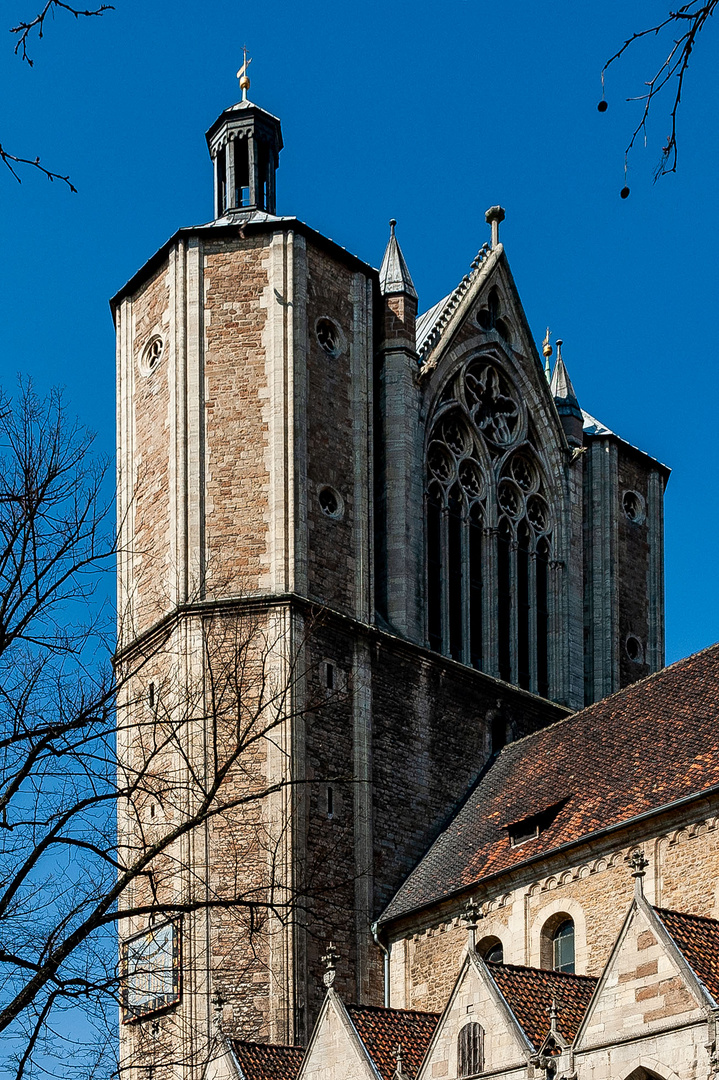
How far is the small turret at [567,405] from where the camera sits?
41906 millimetres

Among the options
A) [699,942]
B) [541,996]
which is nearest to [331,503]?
[541,996]

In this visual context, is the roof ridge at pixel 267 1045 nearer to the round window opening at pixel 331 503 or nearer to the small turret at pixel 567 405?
the round window opening at pixel 331 503

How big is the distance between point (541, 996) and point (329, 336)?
49.3 feet

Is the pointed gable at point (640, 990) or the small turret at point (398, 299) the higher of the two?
the small turret at point (398, 299)

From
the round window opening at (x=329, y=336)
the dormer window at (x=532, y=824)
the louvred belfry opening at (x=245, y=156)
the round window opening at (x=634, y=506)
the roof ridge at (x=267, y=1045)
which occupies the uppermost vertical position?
the louvred belfry opening at (x=245, y=156)

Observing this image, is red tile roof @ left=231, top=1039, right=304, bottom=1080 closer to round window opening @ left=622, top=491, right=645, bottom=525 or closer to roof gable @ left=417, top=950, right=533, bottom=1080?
roof gable @ left=417, top=950, right=533, bottom=1080

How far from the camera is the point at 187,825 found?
1572 cm

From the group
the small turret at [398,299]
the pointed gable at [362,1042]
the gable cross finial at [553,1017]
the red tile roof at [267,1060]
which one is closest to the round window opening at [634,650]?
the small turret at [398,299]

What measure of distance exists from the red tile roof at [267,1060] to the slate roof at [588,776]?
3.91 meters

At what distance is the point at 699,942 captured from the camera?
2281 centimetres

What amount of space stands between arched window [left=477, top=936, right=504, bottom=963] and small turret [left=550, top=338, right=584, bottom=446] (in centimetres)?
1419

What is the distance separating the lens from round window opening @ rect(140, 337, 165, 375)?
3678 cm

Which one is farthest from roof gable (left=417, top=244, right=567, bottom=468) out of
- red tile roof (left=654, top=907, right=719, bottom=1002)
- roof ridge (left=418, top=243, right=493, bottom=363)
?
red tile roof (left=654, top=907, right=719, bottom=1002)

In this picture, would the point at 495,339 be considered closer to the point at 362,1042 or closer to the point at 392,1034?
the point at 392,1034
